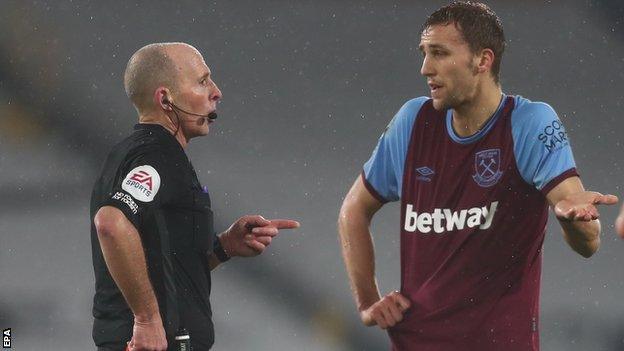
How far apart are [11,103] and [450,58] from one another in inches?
150

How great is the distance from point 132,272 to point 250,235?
0.50 metres

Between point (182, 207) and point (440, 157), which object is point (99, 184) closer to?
point (182, 207)

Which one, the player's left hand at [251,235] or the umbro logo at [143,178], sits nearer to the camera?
the umbro logo at [143,178]

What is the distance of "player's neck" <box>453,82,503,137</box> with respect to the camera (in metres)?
2.70

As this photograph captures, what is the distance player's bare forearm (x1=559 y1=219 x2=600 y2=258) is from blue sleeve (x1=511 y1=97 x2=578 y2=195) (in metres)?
0.11

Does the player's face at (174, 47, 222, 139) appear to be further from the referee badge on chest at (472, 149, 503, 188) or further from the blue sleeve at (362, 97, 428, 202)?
the referee badge on chest at (472, 149, 503, 188)

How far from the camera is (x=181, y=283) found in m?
2.78

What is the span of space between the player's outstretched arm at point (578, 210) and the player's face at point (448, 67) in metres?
0.38

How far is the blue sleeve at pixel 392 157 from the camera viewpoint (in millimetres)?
2791

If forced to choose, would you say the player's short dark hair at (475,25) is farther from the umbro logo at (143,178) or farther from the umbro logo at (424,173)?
the umbro logo at (143,178)

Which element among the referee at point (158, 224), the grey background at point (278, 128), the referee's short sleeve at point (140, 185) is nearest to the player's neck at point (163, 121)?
the referee at point (158, 224)

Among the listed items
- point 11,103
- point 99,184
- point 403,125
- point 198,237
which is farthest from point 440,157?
point 11,103
